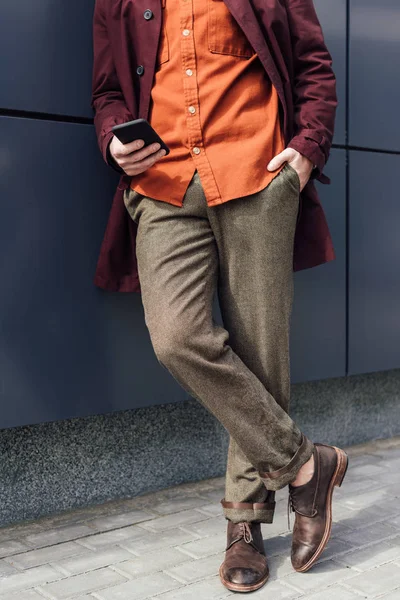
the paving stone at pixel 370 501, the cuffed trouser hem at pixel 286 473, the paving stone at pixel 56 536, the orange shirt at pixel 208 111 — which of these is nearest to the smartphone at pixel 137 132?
the orange shirt at pixel 208 111

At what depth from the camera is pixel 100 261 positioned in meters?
2.75

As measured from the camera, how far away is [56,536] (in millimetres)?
2764

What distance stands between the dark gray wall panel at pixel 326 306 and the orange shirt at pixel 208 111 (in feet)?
3.90

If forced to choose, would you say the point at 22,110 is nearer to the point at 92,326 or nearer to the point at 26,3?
the point at 26,3

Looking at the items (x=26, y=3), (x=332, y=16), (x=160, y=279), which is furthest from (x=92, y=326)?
(x=332, y=16)

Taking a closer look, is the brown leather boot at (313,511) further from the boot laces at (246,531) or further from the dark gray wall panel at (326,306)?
the dark gray wall panel at (326,306)

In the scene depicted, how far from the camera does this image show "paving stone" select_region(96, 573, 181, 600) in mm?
2275

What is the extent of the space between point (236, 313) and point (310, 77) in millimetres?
801

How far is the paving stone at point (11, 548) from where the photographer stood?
8.58 ft

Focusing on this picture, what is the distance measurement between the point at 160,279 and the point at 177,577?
92cm

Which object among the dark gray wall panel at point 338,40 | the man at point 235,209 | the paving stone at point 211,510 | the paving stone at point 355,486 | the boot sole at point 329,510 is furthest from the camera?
the dark gray wall panel at point 338,40

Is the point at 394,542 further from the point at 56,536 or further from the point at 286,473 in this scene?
the point at 56,536

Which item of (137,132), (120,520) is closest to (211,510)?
(120,520)

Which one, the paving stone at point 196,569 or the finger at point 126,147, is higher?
the finger at point 126,147
